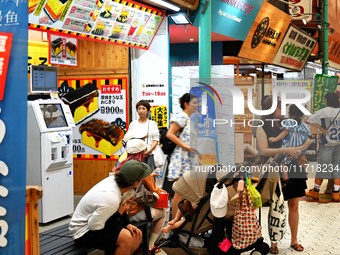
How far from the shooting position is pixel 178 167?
5871 mm

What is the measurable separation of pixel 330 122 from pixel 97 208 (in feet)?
17.5

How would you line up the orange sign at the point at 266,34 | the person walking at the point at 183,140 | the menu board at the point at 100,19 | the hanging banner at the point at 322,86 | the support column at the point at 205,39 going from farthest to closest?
1. the hanging banner at the point at 322,86
2. the orange sign at the point at 266,34
3. the support column at the point at 205,39
4. the person walking at the point at 183,140
5. the menu board at the point at 100,19

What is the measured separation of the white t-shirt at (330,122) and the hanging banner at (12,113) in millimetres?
6242

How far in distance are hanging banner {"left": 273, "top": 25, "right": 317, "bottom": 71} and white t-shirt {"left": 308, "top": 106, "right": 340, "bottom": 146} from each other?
7.19 ft

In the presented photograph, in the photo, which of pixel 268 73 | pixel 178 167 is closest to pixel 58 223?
pixel 178 167

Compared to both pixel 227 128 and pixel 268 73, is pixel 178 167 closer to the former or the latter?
pixel 227 128

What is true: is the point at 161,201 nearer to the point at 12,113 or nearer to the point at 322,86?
the point at 12,113

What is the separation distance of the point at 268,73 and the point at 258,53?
661cm

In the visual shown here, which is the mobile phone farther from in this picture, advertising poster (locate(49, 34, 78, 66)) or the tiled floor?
advertising poster (locate(49, 34, 78, 66))

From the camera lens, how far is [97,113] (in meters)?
8.21

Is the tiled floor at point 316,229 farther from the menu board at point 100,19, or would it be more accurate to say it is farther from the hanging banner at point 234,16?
the hanging banner at point 234,16

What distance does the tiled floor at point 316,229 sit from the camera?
5602 mm

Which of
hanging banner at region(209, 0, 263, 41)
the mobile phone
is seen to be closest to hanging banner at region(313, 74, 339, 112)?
hanging banner at region(209, 0, 263, 41)

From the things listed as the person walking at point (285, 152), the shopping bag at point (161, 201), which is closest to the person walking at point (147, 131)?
the person walking at point (285, 152)
